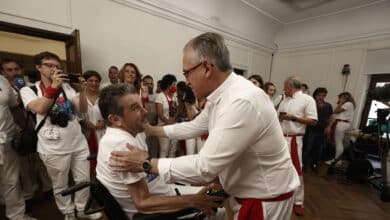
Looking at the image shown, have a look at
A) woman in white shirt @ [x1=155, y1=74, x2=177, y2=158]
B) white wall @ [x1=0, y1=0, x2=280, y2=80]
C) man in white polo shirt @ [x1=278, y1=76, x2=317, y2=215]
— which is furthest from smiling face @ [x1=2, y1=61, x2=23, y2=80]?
man in white polo shirt @ [x1=278, y1=76, x2=317, y2=215]

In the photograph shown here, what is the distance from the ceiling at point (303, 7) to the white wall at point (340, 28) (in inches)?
7.1

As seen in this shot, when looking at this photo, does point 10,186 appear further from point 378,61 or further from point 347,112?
point 378,61

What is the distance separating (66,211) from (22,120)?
113cm

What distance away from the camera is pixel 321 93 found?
3637 millimetres

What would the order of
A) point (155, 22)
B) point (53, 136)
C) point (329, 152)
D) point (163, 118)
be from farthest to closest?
point (329, 152), point (155, 22), point (163, 118), point (53, 136)

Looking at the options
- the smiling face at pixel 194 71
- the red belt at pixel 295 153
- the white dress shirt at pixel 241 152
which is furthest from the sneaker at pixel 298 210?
the smiling face at pixel 194 71

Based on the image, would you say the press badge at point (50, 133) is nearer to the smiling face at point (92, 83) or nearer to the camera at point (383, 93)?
the smiling face at point (92, 83)

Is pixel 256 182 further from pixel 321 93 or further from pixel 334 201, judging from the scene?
pixel 321 93

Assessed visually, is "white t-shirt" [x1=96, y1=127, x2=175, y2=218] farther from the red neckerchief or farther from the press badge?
the red neckerchief

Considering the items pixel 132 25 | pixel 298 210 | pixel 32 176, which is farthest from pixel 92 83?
pixel 298 210

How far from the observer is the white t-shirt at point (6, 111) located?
1.62m

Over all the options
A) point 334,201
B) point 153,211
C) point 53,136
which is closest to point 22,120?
point 53,136

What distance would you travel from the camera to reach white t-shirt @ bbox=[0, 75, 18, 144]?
1.62 meters

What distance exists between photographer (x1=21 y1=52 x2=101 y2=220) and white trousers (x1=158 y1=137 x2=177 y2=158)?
1.22 metres
